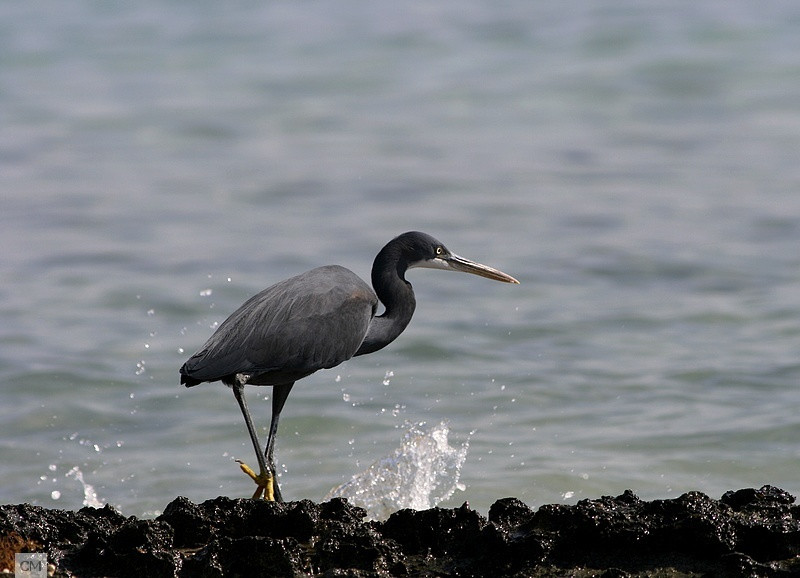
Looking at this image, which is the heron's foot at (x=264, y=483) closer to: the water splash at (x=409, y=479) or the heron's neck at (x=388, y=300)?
the water splash at (x=409, y=479)

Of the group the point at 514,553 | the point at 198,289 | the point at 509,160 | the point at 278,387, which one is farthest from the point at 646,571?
the point at 509,160

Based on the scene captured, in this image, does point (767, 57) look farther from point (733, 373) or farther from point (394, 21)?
point (733, 373)

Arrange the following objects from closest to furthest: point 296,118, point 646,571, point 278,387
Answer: point 646,571 < point 278,387 < point 296,118

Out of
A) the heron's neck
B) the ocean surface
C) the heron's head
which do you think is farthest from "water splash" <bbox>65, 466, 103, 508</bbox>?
the heron's head

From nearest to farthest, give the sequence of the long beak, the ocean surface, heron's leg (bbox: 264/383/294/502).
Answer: heron's leg (bbox: 264/383/294/502)
the long beak
the ocean surface

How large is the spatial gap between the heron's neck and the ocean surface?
3.36ft

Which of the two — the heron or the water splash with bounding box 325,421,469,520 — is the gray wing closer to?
the heron

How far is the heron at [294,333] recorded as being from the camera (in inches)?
250

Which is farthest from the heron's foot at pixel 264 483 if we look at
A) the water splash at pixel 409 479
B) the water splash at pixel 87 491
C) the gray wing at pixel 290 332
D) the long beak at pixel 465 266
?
the long beak at pixel 465 266

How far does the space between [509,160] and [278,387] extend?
26.3ft

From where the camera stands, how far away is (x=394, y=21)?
2044cm

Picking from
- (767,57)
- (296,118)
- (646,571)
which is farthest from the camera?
(767,57)

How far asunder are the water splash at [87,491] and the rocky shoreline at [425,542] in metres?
2.32

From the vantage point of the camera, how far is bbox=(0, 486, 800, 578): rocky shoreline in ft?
15.8
